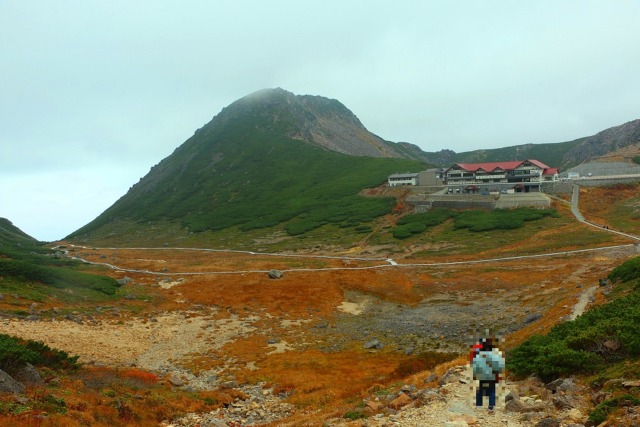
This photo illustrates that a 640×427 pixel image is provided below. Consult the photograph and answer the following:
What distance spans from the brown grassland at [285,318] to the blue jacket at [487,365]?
8.73 meters

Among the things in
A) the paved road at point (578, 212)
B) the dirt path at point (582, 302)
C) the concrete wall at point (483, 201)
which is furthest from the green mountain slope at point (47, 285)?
the concrete wall at point (483, 201)

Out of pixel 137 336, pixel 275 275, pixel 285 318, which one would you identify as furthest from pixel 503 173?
pixel 137 336

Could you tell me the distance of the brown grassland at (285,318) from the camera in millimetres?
25547

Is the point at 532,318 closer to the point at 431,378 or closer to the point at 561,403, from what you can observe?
the point at 431,378

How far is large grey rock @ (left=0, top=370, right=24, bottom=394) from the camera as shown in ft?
69.2

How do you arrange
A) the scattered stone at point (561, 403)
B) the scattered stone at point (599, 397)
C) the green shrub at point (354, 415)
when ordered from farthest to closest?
the green shrub at point (354, 415) → the scattered stone at point (561, 403) → the scattered stone at point (599, 397)

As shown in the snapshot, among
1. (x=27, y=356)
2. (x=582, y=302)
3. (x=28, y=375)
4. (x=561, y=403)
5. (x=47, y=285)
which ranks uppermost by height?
(x=561, y=403)

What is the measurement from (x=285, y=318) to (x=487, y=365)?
4039 centimetres

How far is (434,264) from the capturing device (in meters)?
78.2

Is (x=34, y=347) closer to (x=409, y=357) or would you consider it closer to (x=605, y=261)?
(x=409, y=357)

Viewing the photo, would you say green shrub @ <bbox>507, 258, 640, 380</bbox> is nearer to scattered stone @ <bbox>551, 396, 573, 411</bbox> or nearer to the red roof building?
scattered stone @ <bbox>551, 396, 573, 411</bbox>

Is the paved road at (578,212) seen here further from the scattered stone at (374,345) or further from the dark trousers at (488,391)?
the dark trousers at (488,391)

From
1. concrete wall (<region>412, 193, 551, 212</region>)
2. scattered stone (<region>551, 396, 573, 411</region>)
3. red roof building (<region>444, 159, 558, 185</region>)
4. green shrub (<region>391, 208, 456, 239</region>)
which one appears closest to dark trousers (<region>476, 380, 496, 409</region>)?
scattered stone (<region>551, 396, 573, 411</region>)

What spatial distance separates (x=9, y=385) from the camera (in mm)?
21469
